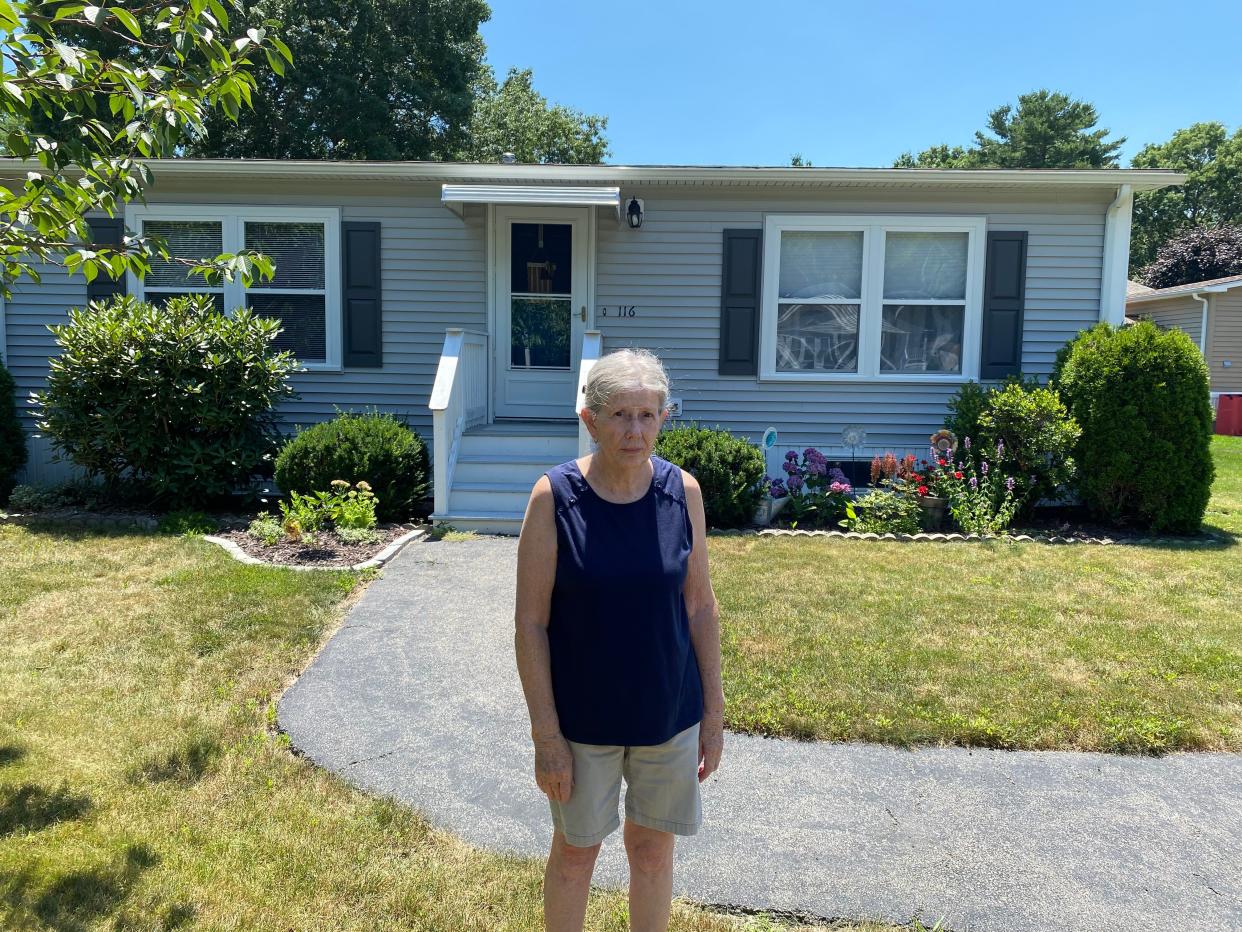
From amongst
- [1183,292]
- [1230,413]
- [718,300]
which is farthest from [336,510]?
[1183,292]

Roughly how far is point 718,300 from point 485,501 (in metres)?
3.11

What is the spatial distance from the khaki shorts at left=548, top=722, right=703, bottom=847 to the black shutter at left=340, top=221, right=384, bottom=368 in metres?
7.27

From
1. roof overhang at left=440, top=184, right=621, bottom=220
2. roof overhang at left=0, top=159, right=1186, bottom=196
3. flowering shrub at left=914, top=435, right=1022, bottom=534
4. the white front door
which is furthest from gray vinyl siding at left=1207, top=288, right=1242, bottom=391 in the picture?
roof overhang at left=440, top=184, right=621, bottom=220

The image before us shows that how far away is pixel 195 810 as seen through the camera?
2.86 metres

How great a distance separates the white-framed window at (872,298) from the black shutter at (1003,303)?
9 centimetres

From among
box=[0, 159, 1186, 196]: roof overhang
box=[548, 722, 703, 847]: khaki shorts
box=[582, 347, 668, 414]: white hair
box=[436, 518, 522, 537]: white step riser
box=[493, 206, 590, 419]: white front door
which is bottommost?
box=[436, 518, 522, 537]: white step riser

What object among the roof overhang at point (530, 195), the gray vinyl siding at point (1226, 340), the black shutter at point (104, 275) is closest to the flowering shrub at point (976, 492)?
the roof overhang at point (530, 195)

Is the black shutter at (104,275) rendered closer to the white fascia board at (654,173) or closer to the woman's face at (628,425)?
the white fascia board at (654,173)

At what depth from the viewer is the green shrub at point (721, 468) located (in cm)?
715

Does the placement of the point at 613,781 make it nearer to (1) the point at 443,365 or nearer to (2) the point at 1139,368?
(1) the point at 443,365

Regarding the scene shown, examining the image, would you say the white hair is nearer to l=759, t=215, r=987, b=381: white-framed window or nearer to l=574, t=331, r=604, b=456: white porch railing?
l=574, t=331, r=604, b=456: white porch railing

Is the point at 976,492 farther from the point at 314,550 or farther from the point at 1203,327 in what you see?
the point at 1203,327

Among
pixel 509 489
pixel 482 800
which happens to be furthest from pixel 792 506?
pixel 482 800

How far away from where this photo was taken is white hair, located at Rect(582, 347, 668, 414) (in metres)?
1.96
